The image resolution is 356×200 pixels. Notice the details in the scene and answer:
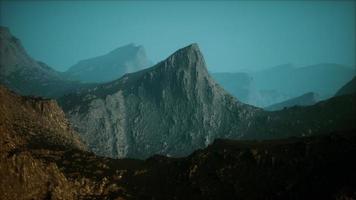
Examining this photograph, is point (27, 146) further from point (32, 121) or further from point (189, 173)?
point (189, 173)

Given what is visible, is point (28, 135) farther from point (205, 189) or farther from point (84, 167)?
point (205, 189)

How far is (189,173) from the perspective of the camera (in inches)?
4333

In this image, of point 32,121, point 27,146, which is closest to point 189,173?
point 27,146

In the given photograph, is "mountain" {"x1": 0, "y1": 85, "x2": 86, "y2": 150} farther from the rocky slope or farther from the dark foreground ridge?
the dark foreground ridge

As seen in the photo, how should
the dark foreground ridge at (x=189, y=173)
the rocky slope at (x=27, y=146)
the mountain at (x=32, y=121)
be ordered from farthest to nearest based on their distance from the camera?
the mountain at (x=32, y=121) < the rocky slope at (x=27, y=146) < the dark foreground ridge at (x=189, y=173)

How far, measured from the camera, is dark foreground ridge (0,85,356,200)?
93625 mm

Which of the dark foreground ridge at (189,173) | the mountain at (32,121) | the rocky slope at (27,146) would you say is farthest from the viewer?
the mountain at (32,121)

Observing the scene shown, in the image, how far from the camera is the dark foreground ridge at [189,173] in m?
93.6

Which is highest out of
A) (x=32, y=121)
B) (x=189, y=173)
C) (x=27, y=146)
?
(x=32, y=121)

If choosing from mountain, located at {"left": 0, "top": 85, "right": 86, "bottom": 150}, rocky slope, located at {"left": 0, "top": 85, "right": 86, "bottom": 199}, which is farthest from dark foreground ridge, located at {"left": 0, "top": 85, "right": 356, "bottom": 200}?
mountain, located at {"left": 0, "top": 85, "right": 86, "bottom": 150}

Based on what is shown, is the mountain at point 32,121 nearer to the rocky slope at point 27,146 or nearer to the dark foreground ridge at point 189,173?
the rocky slope at point 27,146

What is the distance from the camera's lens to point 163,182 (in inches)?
4380

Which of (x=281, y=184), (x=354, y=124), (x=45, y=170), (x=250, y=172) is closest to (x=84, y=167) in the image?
(x=45, y=170)

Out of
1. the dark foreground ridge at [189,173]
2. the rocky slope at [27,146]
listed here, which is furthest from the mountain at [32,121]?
the dark foreground ridge at [189,173]
